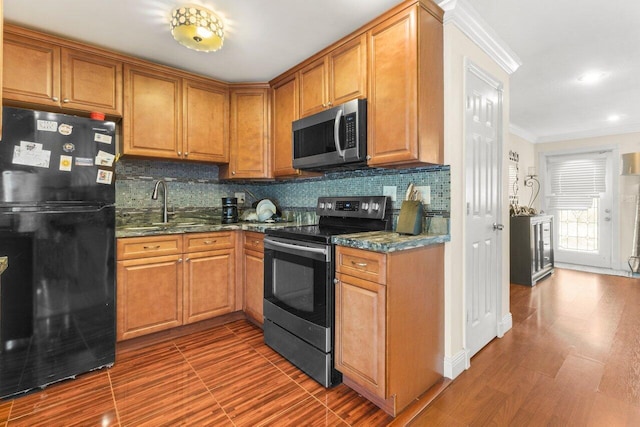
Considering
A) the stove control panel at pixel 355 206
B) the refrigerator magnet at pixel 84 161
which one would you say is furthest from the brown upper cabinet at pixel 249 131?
the refrigerator magnet at pixel 84 161

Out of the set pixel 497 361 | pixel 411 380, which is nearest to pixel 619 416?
pixel 497 361

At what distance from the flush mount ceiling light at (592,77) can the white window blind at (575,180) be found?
2.72m

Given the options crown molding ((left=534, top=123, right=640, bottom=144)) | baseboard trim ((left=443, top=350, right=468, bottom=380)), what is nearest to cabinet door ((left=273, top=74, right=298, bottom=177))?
baseboard trim ((left=443, top=350, right=468, bottom=380))

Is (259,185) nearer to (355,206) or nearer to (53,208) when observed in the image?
(355,206)

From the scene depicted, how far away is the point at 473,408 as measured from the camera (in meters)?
1.70

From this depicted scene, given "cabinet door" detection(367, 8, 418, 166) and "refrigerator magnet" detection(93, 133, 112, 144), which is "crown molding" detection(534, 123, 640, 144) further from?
A: "refrigerator magnet" detection(93, 133, 112, 144)

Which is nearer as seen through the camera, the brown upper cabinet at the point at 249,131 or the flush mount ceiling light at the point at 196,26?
the flush mount ceiling light at the point at 196,26

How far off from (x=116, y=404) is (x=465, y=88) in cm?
289

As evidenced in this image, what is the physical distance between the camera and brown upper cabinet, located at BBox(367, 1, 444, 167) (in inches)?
71.5

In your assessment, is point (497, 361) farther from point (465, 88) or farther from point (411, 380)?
point (465, 88)

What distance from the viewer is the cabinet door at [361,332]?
1615mm

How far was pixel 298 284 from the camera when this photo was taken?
2.08 metres

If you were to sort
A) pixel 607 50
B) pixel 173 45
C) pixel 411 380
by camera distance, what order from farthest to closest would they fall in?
pixel 607 50
pixel 173 45
pixel 411 380

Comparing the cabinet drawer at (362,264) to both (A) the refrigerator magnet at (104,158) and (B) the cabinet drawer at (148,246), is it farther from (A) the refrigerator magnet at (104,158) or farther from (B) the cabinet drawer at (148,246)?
(A) the refrigerator magnet at (104,158)
